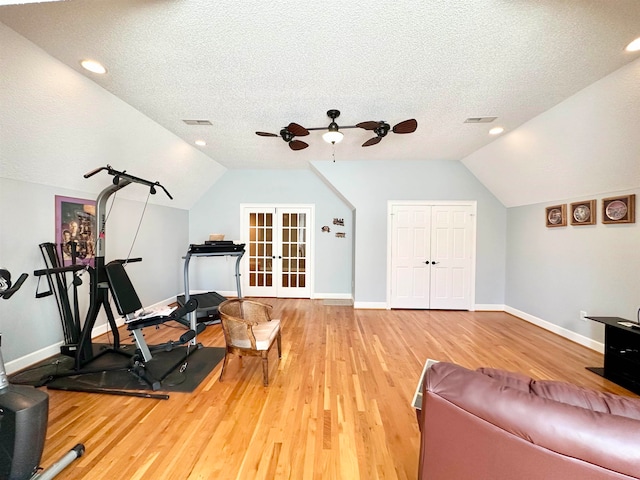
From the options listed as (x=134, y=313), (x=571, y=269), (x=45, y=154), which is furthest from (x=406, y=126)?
(x=45, y=154)

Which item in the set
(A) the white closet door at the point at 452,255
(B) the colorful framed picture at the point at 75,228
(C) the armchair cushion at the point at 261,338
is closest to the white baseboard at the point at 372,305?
(A) the white closet door at the point at 452,255

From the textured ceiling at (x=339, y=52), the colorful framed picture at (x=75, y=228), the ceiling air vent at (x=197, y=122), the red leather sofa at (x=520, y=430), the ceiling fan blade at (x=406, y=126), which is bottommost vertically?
the red leather sofa at (x=520, y=430)

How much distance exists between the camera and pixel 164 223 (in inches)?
209

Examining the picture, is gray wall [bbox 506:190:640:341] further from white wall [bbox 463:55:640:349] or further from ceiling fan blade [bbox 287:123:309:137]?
ceiling fan blade [bbox 287:123:309:137]

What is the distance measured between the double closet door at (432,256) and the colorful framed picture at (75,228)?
4.95 meters

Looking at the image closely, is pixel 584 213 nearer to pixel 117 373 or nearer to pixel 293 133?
pixel 293 133

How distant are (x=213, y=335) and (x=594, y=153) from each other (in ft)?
17.9

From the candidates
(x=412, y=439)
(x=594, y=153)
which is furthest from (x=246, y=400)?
(x=594, y=153)

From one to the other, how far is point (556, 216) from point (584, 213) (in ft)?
1.51

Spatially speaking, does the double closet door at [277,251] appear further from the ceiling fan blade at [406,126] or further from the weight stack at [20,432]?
the weight stack at [20,432]

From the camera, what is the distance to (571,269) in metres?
3.85

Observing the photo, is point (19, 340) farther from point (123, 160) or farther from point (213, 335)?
point (123, 160)

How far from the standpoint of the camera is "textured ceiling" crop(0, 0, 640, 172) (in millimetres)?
1753

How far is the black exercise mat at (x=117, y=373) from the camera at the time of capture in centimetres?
255
